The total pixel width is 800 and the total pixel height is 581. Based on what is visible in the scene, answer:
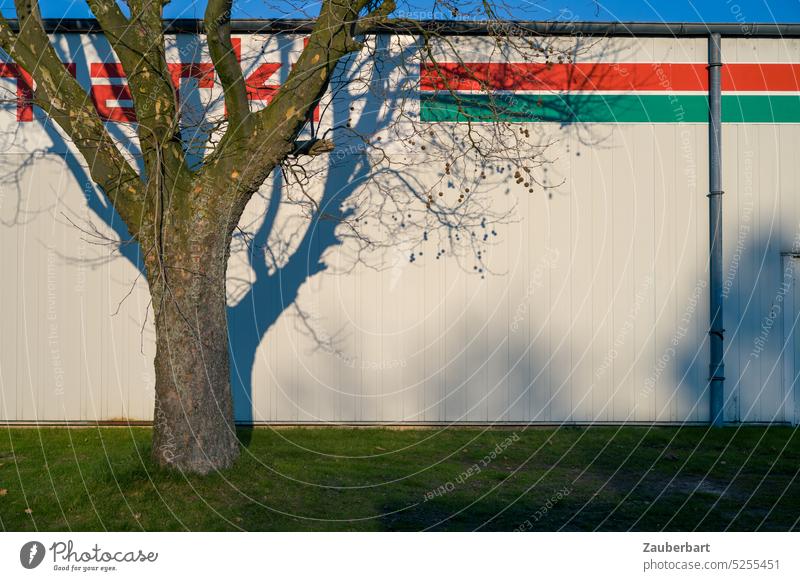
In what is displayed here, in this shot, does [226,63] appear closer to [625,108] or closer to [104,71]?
[104,71]

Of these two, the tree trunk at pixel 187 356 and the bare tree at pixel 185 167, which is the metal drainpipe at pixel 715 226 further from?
the tree trunk at pixel 187 356

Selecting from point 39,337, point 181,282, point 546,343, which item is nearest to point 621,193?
point 546,343

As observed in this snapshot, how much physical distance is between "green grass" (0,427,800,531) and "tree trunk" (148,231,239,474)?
256 mm

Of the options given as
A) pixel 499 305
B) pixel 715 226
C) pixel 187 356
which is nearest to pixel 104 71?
pixel 187 356

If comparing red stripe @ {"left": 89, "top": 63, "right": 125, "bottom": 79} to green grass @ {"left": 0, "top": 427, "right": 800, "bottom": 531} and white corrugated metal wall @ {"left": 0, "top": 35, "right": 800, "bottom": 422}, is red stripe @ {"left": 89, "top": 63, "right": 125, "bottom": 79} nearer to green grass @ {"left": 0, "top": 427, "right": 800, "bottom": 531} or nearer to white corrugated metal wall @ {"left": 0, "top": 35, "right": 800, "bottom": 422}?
white corrugated metal wall @ {"left": 0, "top": 35, "right": 800, "bottom": 422}

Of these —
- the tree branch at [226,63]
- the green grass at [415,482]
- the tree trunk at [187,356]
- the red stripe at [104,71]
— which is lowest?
the green grass at [415,482]

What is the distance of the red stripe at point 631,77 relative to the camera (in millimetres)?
11016

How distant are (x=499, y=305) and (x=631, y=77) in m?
3.72

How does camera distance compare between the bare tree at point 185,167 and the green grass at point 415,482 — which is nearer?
the green grass at point 415,482

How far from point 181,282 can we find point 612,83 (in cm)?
682
